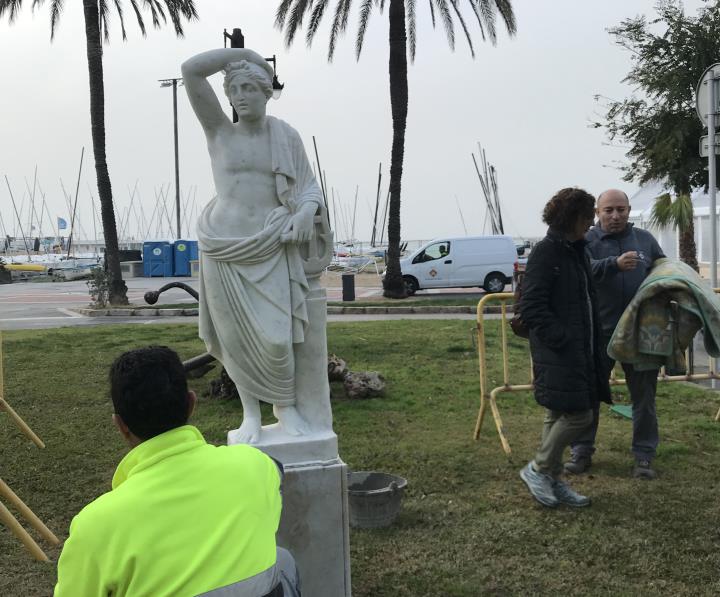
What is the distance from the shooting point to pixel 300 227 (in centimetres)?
339

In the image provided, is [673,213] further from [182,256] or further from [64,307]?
[182,256]

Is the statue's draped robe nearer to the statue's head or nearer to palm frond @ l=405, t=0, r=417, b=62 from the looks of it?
the statue's head

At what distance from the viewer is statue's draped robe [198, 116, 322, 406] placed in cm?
336

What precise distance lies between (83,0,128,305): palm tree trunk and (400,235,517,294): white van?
337 inches

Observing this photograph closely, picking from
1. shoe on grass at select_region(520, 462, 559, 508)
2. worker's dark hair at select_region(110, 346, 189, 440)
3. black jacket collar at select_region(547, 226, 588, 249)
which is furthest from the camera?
shoe on grass at select_region(520, 462, 559, 508)

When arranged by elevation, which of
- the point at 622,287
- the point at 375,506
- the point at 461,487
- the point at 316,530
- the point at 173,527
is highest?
the point at 622,287

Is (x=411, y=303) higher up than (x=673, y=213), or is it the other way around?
(x=673, y=213)

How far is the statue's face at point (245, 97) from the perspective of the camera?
339cm

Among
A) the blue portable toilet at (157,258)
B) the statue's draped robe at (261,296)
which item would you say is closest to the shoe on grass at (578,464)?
the statue's draped robe at (261,296)

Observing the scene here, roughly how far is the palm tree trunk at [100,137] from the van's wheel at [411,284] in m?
8.33

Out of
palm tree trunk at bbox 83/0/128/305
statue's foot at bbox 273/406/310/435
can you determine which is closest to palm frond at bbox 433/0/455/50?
palm tree trunk at bbox 83/0/128/305

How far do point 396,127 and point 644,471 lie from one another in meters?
15.4

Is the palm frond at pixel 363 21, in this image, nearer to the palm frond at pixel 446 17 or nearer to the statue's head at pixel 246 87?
the palm frond at pixel 446 17

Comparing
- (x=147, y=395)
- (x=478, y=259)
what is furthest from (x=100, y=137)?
(x=147, y=395)
